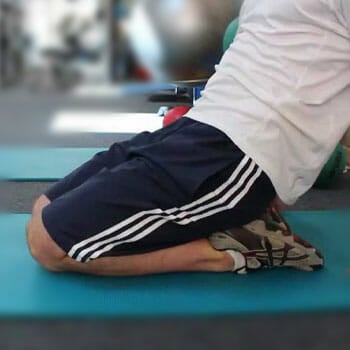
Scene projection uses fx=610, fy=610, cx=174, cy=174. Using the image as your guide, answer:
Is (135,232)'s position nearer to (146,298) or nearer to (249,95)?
(146,298)

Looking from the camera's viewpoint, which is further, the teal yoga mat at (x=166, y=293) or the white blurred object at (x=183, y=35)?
the white blurred object at (x=183, y=35)

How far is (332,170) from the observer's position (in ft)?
4.79

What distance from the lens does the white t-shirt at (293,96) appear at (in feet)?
2.56

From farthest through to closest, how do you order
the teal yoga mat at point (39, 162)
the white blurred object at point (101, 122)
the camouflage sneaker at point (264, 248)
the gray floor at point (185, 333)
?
the teal yoga mat at point (39, 162) < the white blurred object at point (101, 122) < the camouflage sneaker at point (264, 248) < the gray floor at point (185, 333)

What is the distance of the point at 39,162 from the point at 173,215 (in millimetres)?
783

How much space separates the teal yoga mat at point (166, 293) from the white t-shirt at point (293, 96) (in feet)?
0.41

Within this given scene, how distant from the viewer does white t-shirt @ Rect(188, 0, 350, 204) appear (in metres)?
0.78

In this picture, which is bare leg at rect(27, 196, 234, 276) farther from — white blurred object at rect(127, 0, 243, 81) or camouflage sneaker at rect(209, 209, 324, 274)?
white blurred object at rect(127, 0, 243, 81)

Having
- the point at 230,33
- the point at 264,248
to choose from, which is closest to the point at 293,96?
the point at 264,248

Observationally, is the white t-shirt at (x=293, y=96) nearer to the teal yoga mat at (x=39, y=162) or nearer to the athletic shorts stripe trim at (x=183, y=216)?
the athletic shorts stripe trim at (x=183, y=216)

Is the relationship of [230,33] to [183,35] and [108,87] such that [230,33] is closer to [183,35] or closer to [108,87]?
[183,35]

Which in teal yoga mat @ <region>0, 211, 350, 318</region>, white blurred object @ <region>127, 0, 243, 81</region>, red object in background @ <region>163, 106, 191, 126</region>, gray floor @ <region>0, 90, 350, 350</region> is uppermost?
white blurred object @ <region>127, 0, 243, 81</region>

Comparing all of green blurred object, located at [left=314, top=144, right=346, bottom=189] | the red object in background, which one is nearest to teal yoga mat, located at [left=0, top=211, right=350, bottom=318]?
green blurred object, located at [left=314, top=144, right=346, bottom=189]

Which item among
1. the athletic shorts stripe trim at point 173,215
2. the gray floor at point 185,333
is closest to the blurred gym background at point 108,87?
the gray floor at point 185,333
